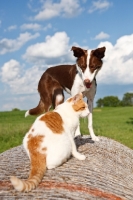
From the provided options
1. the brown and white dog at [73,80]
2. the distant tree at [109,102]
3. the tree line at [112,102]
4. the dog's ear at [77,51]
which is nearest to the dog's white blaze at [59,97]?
the brown and white dog at [73,80]

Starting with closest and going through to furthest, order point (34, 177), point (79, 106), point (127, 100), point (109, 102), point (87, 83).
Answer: point (34, 177) < point (79, 106) < point (87, 83) < point (109, 102) < point (127, 100)

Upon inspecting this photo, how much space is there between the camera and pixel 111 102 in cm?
4931

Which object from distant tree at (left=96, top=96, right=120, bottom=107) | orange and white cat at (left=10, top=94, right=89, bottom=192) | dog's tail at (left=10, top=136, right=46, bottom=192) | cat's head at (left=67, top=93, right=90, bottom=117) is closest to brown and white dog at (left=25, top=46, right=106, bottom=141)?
cat's head at (left=67, top=93, right=90, bottom=117)

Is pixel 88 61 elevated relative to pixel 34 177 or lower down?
elevated

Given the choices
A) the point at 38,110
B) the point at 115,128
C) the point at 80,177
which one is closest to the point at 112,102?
the point at 115,128

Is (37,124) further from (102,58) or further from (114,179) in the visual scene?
(102,58)

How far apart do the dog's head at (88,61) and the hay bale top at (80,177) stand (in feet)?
3.50

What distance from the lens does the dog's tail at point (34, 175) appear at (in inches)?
134

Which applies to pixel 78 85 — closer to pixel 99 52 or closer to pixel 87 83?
pixel 87 83

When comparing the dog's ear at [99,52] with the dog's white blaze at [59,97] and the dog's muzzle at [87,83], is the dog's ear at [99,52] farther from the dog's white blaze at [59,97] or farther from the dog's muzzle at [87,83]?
the dog's white blaze at [59,97]

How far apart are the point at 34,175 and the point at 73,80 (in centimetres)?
263

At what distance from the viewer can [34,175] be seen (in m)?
3.78

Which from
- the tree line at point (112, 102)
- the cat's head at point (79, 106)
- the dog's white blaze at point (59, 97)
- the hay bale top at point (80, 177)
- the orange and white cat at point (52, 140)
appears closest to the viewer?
the hay bale top at point (80, 177)

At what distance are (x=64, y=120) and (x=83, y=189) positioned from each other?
1.00 meters
